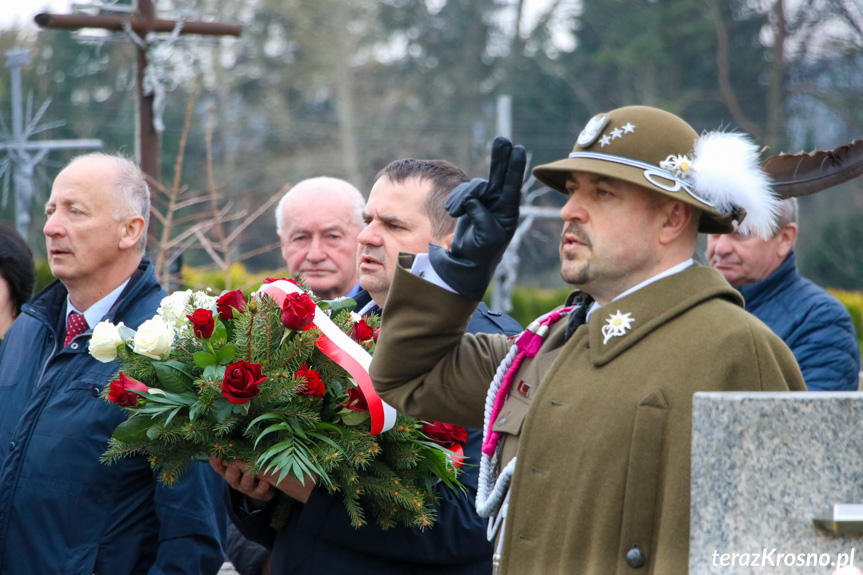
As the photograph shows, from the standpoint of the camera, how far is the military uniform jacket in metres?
2.10

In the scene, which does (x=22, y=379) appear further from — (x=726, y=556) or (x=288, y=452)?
(x=726, y=556)

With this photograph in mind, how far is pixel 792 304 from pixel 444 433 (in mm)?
2447

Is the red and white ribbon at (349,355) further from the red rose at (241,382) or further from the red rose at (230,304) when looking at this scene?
the red rose at (241,382)

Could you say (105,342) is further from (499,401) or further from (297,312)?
(499,401)

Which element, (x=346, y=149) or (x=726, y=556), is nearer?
(x=726, y=556)

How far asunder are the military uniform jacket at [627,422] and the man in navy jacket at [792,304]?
2425 millimetres

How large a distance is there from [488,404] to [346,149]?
25.0 metres

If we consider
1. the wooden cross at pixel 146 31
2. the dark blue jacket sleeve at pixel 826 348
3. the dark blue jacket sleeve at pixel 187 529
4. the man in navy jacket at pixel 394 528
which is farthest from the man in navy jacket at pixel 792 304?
the wooden cross at pixel 146 31

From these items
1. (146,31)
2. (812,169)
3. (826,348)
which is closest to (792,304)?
(826,348)

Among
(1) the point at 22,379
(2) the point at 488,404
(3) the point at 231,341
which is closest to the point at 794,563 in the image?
(2) the point at 488,404

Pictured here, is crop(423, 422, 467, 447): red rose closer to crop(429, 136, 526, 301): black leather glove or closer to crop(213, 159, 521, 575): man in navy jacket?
crop(213, 159, 521, 575): man in navy jacket

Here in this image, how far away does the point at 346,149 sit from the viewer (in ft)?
88.8

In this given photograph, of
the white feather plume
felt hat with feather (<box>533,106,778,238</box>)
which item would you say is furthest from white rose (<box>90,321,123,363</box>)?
the white feather plume

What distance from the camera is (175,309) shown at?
302cm
